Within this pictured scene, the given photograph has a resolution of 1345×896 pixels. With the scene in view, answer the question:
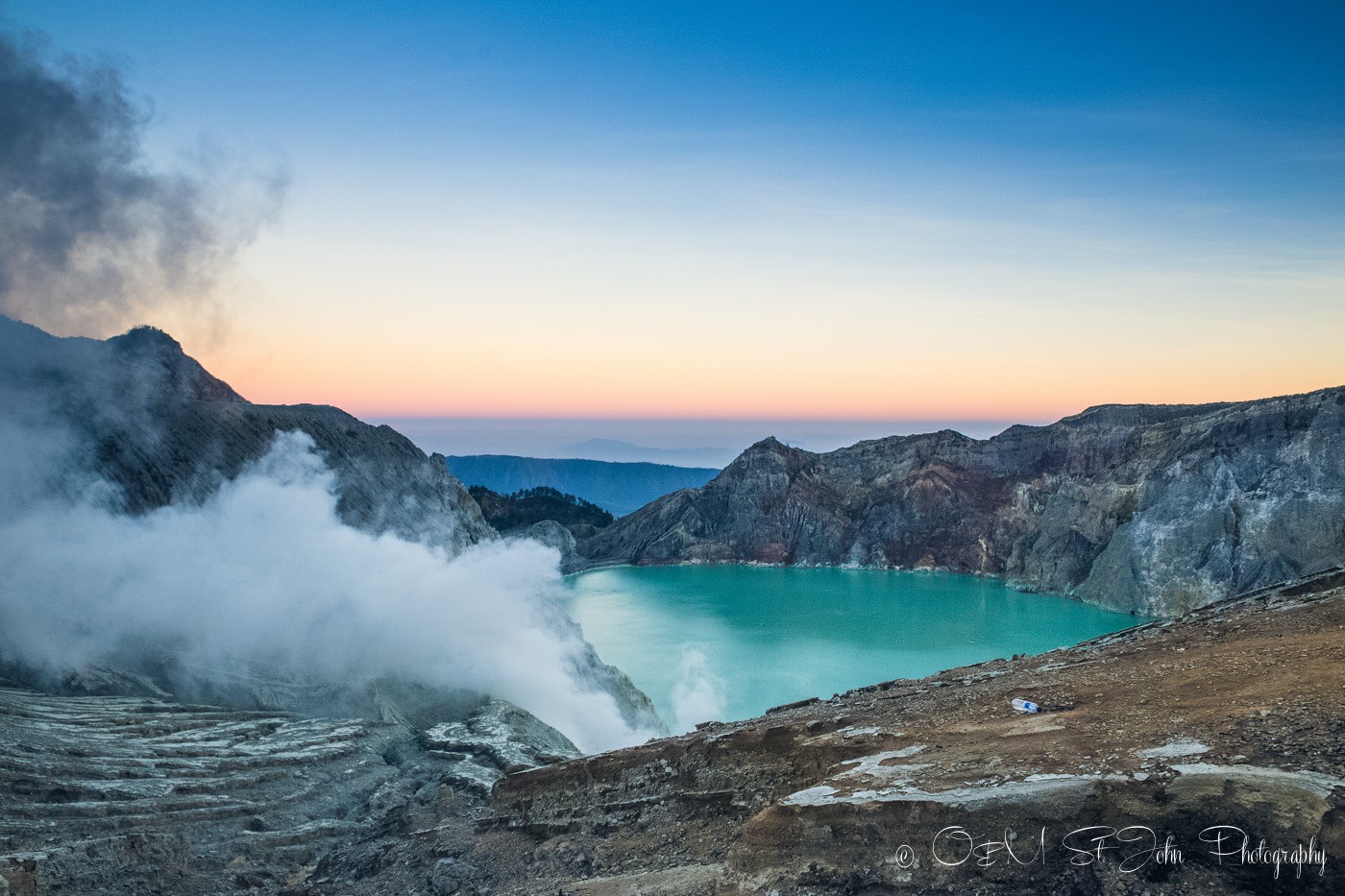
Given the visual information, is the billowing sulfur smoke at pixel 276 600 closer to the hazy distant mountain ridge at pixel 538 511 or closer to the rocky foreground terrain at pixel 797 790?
the rocky foreground terrain at pixel 797 790

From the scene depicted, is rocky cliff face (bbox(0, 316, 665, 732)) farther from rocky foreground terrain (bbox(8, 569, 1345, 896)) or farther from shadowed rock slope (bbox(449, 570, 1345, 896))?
shadowed rock slope (bbox(449, 570, 1345, 896))

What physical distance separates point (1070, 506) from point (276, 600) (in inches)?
2629

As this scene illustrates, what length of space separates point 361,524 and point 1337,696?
34.0m

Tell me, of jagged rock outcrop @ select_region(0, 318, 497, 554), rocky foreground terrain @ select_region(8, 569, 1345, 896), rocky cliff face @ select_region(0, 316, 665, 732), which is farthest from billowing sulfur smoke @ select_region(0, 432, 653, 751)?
rocky foreground terrain @ select_region(8, 569, 1345, 896)

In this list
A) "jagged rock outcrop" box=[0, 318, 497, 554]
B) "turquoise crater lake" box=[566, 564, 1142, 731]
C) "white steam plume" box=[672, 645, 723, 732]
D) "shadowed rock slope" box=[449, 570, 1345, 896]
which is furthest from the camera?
"turquoise crater lake" box=[566, 564, 1142, 731]

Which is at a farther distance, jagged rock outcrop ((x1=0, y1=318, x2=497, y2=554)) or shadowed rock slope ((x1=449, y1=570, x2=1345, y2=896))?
jagged rock outcrop ((x1=0, y1=318, x2=497, y2=554))

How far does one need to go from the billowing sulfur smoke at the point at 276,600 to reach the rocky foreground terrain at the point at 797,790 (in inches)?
135

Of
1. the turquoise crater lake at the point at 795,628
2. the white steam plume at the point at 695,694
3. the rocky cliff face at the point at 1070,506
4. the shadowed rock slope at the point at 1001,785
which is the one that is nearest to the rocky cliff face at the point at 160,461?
the white steam plume at the point at 695,694

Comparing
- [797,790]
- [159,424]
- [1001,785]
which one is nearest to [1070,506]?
[159,424]

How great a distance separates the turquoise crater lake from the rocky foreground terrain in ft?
71.3

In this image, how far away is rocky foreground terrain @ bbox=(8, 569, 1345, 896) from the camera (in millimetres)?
6742

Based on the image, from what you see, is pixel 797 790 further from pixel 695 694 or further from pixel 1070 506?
pixel 1070 506

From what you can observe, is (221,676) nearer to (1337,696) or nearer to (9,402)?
(9,402)

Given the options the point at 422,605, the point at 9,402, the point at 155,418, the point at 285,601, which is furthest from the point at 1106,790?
the point at 155,418
